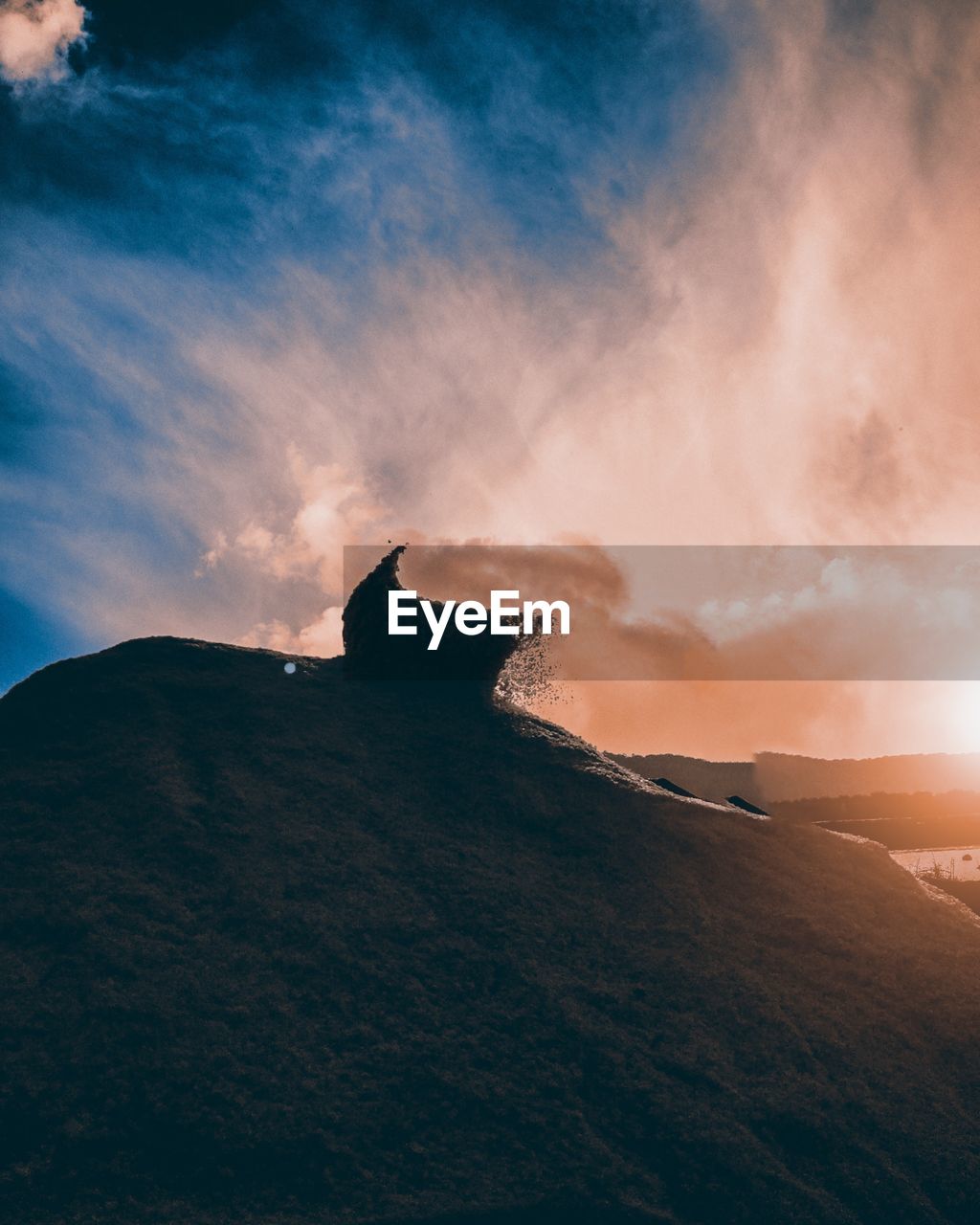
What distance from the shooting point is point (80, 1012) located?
10328mm

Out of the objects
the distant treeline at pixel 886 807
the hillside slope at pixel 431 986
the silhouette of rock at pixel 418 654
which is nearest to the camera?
the hillside slope at pixel 431 986

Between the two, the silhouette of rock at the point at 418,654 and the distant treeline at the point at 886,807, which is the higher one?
the silhouette of rock at the point at 418,654

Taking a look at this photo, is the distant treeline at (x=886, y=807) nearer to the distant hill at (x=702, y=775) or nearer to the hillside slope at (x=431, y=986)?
the distant hill at (x=702, y=775)

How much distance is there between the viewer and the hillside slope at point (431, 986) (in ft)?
30.3

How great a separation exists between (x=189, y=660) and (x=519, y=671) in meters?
6.99

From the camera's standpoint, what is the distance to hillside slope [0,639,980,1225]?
923 centimetres

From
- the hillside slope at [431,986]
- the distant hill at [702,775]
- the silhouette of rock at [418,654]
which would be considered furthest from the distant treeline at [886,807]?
the hillside slope at [431,986]

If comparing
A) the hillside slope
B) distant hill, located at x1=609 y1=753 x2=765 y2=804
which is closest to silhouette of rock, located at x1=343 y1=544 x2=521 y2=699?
the hillside slope

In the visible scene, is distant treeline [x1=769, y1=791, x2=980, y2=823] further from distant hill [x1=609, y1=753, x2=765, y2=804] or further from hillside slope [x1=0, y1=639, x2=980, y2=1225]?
hillside slope [x1=0, y1=639, x2=980, y2=1225]

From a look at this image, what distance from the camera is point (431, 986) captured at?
11.4 metres

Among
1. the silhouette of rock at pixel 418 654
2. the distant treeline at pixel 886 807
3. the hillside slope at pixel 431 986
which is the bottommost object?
the hillside slope at pixel 431 986

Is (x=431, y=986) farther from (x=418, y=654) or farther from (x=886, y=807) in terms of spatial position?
(x=886, y=807)

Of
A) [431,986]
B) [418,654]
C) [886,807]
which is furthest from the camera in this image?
[886,807]

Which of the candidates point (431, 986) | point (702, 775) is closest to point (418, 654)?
point (431, 986)
